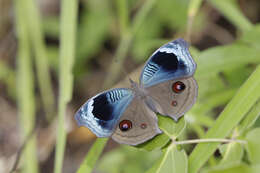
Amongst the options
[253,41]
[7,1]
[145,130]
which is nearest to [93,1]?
[7,1]

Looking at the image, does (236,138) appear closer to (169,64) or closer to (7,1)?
(169,64)

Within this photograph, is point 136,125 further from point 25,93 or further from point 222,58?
point 25,93

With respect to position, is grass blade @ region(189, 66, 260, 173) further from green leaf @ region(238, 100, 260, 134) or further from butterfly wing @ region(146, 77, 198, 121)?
butterfly wing @ region(146, 77, 198, 121)

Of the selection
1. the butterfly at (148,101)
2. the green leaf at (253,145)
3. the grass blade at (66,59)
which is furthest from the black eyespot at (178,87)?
the grass blade at (66,59)

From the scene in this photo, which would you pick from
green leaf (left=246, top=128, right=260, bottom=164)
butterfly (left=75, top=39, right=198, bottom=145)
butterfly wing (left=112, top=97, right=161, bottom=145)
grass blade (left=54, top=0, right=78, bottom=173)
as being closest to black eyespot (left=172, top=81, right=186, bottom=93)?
butterfly (left=75, top=39, right=198, bottom=145)

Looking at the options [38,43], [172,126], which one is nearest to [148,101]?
[172,126]

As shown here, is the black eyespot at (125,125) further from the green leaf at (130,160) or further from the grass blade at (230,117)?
the green leaf at (130,160)
